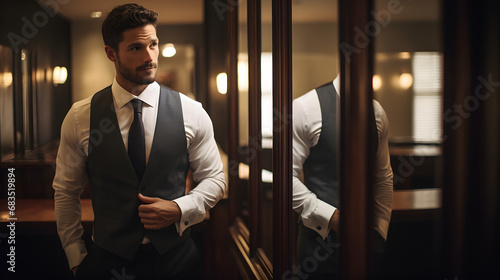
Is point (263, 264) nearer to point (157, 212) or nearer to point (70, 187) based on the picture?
point (157, 212)

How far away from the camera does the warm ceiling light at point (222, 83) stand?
1.72m

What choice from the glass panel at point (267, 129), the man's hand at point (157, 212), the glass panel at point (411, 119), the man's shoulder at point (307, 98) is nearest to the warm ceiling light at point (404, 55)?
the glass panel at point (411, 119)

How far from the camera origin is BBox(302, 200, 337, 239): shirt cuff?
3.51 ft

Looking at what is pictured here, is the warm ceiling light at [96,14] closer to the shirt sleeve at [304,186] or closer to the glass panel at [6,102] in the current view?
the glass panel at [6,102]

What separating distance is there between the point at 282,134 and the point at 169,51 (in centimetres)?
56

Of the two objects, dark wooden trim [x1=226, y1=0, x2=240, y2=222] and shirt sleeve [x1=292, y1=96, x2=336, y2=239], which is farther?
dark wooden trim [x1=226, y1=0, x2=240, y2=222]

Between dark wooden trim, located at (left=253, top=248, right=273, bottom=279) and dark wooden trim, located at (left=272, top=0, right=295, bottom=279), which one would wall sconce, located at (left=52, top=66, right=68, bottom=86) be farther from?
dark wooden trim, located at (left=253, top=248, right=273, bottom=279)

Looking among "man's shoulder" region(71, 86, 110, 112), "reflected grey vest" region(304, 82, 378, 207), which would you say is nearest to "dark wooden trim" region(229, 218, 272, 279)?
"reflected grey vest" region(304, 82, 378, 207)

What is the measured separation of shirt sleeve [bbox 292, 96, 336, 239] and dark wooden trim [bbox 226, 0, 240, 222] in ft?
1.83

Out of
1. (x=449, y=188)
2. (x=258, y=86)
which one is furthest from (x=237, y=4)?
(x=449, y=188)

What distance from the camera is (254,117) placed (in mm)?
1731

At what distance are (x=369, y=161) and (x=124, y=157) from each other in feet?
2.89

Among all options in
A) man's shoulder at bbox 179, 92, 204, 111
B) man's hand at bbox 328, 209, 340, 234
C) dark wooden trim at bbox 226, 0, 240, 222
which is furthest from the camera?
dark wooden trim at bbox 226, 0, 240, 222

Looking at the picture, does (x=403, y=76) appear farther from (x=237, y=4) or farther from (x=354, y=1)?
(x=237, y=4)
